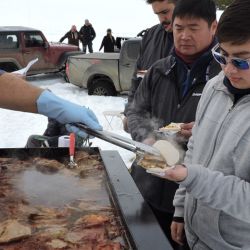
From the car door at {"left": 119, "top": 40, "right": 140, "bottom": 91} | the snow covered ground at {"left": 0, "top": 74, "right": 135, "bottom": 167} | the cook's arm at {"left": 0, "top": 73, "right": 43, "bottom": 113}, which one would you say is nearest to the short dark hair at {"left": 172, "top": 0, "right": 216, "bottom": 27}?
the cook's arm at {"left": 0, "top": 73, "right": 43, "bottom": 113}

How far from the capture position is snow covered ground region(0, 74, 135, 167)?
6.16 meters

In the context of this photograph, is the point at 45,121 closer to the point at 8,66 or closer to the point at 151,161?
the point at 8,66

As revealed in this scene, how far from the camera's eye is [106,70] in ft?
32.3

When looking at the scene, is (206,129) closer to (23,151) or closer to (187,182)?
(187,182)

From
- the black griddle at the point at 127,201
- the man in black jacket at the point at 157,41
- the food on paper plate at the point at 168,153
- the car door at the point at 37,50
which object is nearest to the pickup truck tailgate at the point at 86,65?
the car door at the point at 37,50

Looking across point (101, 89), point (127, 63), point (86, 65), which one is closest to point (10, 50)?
point (86, 65)

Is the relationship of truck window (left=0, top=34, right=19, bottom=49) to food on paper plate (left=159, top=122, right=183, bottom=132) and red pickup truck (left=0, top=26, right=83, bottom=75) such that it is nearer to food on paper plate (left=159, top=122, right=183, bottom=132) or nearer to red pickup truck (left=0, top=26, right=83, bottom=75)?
red pickup truck (left=0, top=26, right=83, bottom=75)

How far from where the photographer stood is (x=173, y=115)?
8.34 ft

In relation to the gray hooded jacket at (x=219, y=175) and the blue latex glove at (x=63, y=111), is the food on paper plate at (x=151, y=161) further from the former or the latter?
the blue latex glove at (x=63, y=111)

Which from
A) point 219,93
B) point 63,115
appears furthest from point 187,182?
point 63,115

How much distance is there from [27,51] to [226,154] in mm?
11020

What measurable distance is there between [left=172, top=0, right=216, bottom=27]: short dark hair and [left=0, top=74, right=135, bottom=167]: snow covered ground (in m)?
3.02

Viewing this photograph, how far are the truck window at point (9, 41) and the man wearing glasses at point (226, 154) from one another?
35.3 ft

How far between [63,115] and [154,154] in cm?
68
